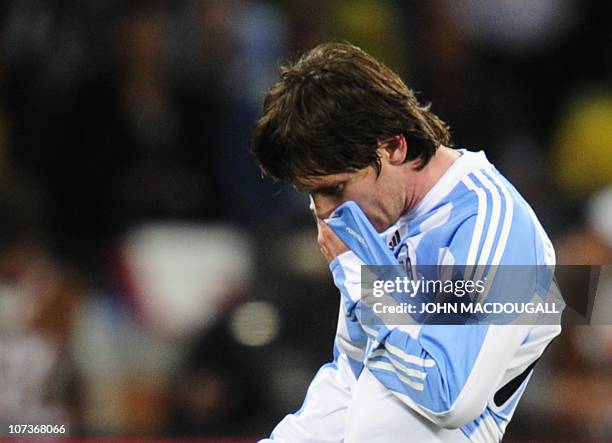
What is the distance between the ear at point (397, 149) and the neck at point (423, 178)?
2 cm

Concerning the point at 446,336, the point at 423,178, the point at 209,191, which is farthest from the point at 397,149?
the point at 209,191

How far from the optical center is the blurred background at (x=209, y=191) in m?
3.72

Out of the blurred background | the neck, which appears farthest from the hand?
the blurred background

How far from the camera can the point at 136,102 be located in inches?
171

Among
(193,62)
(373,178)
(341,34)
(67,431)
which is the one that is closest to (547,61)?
(341,34)

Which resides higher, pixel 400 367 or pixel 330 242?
pixel 330 242

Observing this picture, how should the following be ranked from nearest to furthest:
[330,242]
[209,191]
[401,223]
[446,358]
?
[446,358], [330,242], [401,223], [209,191]

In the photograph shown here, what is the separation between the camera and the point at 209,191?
4258mm

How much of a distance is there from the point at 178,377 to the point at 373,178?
2031 mm

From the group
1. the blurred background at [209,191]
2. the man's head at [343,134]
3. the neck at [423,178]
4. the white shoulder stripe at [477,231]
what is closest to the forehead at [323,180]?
the man's head at [343,134]

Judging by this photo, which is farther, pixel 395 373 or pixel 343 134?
pixel 343 134

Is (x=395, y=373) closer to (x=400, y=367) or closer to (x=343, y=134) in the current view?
(x=400, y=367)

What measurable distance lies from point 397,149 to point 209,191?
2314 mm

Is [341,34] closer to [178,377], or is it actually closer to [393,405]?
[178,377]
